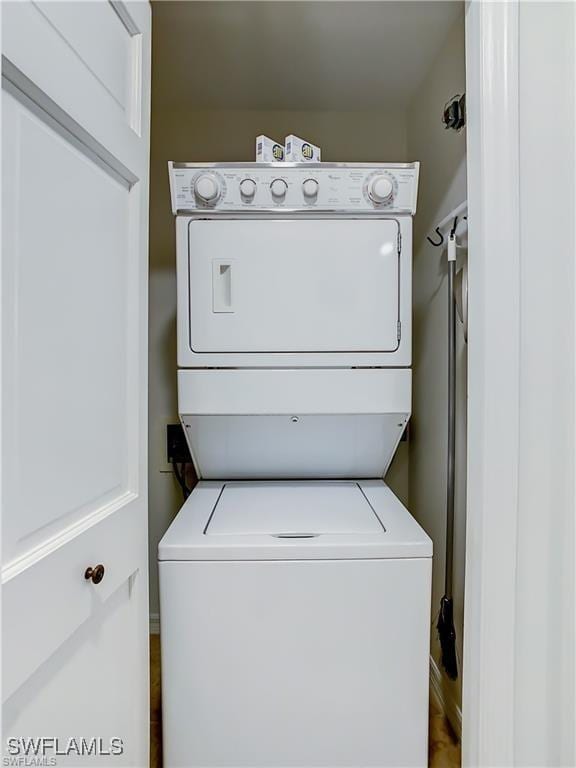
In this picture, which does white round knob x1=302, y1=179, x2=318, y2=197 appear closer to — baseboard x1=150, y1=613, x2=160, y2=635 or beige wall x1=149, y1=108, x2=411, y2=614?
beige wall x1=149, y1=108, x2=411, y2=614

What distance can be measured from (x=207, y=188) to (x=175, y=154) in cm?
95

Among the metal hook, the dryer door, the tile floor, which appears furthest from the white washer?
the metal hook

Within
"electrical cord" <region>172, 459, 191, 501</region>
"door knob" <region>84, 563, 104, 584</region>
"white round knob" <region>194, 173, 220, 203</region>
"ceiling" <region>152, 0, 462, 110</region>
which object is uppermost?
"ceiling" <region>152, 0, 462, 110</region>

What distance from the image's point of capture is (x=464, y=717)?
4.04ft

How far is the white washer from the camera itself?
135 cm

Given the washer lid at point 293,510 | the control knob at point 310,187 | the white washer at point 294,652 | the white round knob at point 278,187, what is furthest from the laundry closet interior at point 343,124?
the white round knob at point 278,187

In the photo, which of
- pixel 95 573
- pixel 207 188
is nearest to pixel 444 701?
pixel 95 573

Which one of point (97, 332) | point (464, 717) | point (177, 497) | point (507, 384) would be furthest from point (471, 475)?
point (177, 497)

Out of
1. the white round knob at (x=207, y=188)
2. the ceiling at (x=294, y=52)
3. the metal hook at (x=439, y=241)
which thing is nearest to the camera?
the white round knob at (x=207, y=188)

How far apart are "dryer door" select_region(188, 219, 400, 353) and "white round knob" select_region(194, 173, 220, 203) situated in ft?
0.25

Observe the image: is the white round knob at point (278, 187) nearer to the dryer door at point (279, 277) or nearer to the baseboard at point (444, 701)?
the dryer door at point (279, 277)

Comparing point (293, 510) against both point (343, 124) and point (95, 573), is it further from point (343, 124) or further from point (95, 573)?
point (343, 124)

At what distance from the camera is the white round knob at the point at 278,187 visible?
5.32 ft

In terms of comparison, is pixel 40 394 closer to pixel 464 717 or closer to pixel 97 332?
pixel 97 332
